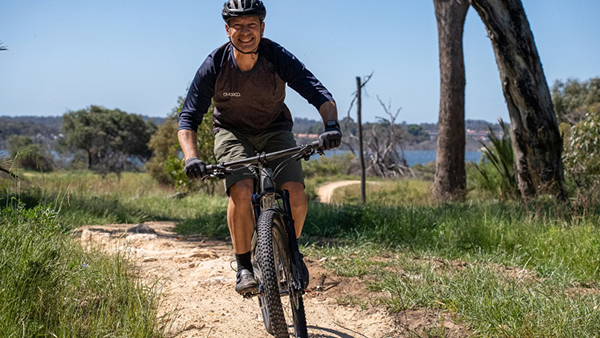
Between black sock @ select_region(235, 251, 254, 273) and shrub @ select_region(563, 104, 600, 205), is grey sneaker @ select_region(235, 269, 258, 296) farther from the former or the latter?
shrub @ select_region(563, 104, 600, 205)

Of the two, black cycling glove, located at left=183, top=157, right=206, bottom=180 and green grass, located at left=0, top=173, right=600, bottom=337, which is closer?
black cycling glove, located at left=183, top=157, right=206, bottom=180

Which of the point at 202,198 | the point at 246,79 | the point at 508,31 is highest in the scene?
the point at 508,31

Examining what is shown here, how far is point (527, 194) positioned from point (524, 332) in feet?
21.9

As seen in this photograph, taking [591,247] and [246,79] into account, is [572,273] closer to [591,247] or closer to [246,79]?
[591,247]

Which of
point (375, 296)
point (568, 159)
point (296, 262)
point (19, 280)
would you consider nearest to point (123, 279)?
point (19, 280)

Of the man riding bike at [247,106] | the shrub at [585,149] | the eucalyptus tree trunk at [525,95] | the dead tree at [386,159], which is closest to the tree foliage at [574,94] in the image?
the dead tree at [386,159]

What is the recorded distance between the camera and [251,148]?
417 cm

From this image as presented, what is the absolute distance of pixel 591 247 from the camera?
578 cm

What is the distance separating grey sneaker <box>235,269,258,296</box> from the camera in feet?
12.3

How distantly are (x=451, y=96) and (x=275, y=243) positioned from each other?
400 inches

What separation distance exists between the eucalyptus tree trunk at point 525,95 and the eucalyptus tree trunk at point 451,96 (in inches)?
130

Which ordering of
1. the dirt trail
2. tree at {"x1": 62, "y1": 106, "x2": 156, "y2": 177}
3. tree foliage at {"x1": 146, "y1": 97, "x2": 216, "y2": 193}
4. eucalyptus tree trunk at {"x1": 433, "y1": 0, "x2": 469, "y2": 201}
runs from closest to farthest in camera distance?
the dirt trail
eucalyptus tree trunk at {"x1": 433, "y1": 0, "x2": 469, "y2": 201}
tree foliage at {"x1": 146, "y1": 97, "x2": 216, "y2": 193}
tree at {"x1": 62, "y1": 106, "x2": 156, "y2": 177}

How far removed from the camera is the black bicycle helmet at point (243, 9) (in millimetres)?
3791

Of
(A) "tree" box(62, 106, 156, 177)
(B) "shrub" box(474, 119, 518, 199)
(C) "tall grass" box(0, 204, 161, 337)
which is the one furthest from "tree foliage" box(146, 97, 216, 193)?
(A) "tree" box(62, 106, 156, 177)
